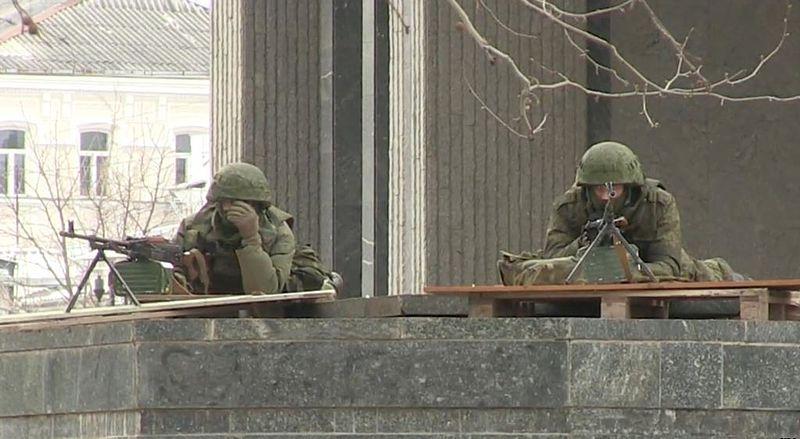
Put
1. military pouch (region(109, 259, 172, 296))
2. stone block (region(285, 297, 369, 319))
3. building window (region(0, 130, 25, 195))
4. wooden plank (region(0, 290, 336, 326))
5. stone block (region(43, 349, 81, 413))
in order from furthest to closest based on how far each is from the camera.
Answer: building window (region(0, 130, 25, 195)), military pouch (region(109, 259, 172, 296)), stone block (region(285, 297, 369, 319)), wooden plank (region(0, 290, 336, 326)), stone block (region(43, 349, 81, 413))

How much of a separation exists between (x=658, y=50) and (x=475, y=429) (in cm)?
889

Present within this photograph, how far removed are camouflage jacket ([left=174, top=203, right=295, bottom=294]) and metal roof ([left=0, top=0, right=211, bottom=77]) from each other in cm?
3172

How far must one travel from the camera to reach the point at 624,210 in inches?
524

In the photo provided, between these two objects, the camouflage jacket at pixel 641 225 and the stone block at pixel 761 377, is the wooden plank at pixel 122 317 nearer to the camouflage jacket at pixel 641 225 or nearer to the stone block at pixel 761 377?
the stone block at pixel 761 377

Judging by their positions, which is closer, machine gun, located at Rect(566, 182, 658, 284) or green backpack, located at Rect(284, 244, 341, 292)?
machine gun, located at Rect(566, 182, 658, 284)

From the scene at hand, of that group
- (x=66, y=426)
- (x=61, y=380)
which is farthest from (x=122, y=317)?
(x=66, y=426)

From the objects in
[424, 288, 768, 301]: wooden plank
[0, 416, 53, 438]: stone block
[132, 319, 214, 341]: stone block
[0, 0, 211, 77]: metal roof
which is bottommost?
[0, 416, 53, 438]: stone block

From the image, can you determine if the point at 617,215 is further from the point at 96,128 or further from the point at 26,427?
the point at 96,128

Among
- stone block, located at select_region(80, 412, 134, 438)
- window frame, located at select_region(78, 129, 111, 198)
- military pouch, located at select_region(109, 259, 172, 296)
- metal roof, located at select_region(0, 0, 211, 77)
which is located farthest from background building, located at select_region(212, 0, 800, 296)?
metal roof, located at select_region(0, 0, 211, 77)

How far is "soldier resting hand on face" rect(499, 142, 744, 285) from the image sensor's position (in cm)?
1300

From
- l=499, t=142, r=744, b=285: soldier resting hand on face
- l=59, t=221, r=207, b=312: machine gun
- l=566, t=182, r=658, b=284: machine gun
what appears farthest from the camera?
l=499, t=142, r=744, b=285: soldier resting hand on face

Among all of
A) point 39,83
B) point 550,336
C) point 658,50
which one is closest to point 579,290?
point 550,336

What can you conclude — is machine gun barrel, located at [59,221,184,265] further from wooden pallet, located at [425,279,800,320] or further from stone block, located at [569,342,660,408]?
stone block, located at [569,342,660,408]

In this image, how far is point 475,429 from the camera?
960cm
